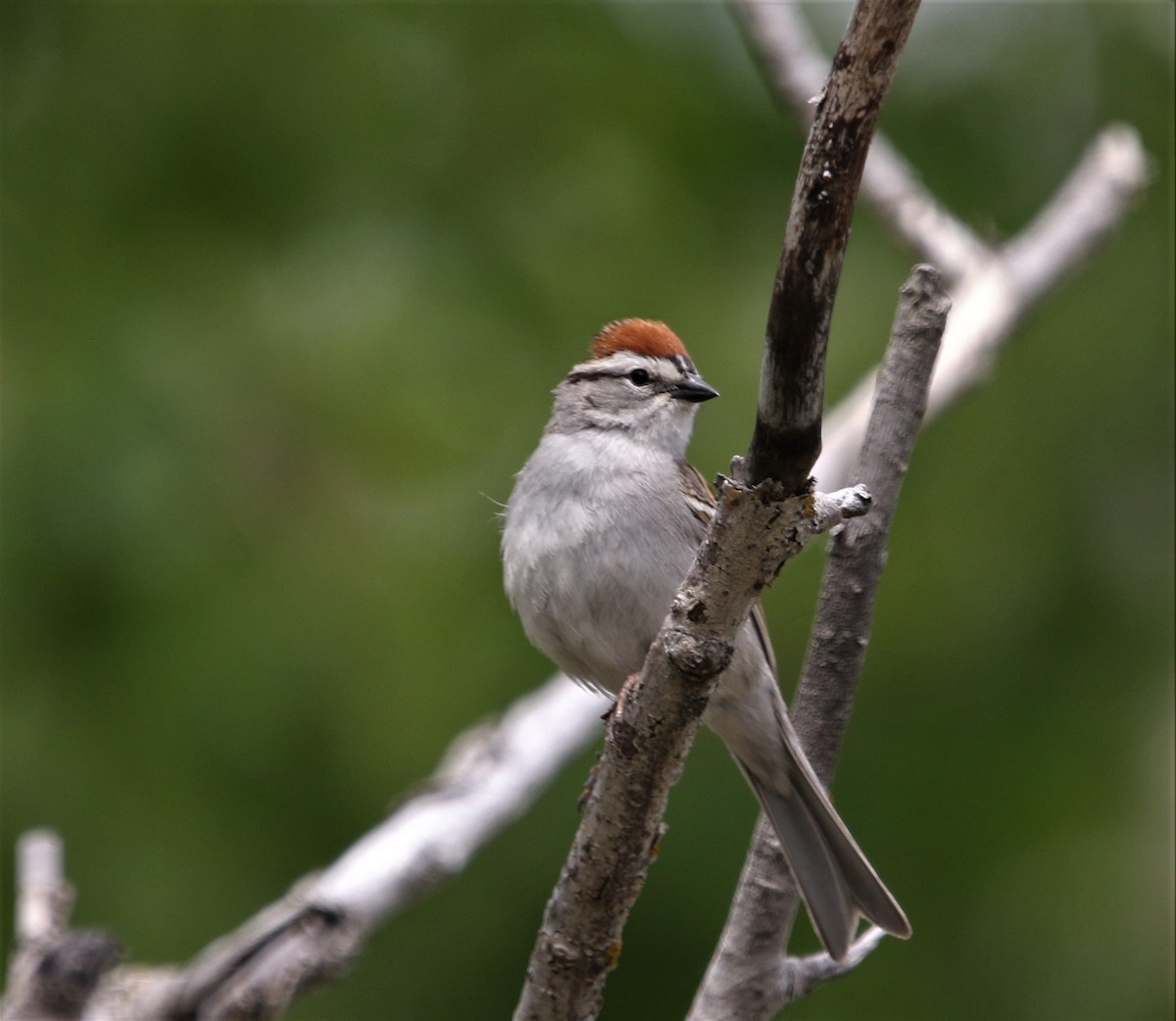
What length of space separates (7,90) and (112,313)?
4.46 feet

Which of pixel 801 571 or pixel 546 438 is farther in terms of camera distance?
pixel 801 571

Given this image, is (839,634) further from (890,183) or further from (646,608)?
(890,183)

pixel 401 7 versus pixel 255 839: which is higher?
pixel 401 7

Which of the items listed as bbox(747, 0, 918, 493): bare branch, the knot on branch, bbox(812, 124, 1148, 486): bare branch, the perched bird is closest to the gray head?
the perched bird

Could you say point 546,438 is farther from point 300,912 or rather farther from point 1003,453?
point 1003,453

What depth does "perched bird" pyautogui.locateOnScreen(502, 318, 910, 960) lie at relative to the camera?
3.20 m

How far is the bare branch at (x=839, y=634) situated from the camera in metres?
3.00

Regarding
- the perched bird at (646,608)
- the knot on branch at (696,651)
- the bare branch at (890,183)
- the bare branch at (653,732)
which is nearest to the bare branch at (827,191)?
Result: the bare branch at (653,732)

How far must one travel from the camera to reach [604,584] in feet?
11.2

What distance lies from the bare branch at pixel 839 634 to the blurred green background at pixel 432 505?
1365mm

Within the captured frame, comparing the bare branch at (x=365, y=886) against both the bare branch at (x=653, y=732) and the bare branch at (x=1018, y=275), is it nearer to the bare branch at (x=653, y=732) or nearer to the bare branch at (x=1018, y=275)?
the bare branch at (x=653, y=732)

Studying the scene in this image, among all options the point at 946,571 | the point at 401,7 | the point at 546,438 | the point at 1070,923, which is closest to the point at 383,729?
the point at 546,438

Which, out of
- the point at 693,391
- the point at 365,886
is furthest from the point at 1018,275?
the point at 365,886

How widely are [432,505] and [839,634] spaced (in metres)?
1.88
